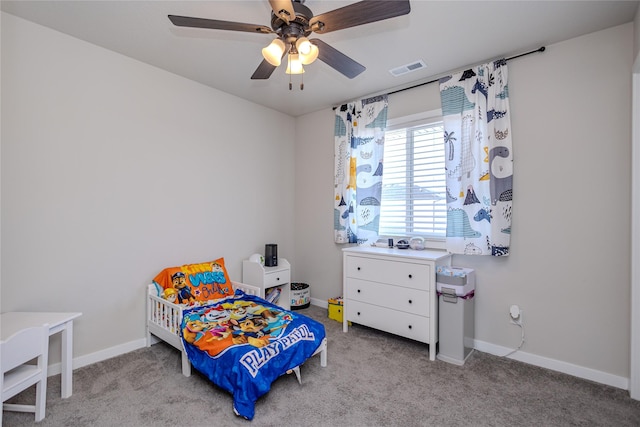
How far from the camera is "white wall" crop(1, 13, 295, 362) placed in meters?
2.28

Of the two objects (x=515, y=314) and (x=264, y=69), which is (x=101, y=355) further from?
(x=515, y=314)

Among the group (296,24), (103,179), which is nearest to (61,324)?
(103,179)

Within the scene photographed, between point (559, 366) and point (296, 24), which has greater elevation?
point (296, 24)

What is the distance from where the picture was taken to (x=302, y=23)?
1.80 meters

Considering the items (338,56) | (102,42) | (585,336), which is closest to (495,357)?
(585,336)

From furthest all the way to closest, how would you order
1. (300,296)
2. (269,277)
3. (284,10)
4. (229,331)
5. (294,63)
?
(300,296) < (269,277) < (229,331) < (294,63) < (284,10)

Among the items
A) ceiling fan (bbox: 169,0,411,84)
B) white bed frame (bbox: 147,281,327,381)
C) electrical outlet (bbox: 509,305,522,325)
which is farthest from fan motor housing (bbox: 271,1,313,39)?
electrical outlet (bbox: 509,305,522,325)

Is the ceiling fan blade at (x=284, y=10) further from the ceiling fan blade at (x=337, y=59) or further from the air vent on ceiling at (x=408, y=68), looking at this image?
the air vent on ceiling at (x=408, y=68)

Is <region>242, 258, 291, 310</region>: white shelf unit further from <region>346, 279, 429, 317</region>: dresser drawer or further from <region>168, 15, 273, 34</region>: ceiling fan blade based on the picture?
<region>168, 15, 273, 34</region>: ceiling fan blade

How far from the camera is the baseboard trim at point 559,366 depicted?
2.29 meters

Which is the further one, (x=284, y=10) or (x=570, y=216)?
(x=570, y=216)

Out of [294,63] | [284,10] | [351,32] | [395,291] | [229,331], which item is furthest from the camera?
[395,291]

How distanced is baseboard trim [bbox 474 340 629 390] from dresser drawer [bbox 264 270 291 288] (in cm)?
212

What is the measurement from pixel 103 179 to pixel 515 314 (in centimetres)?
376
